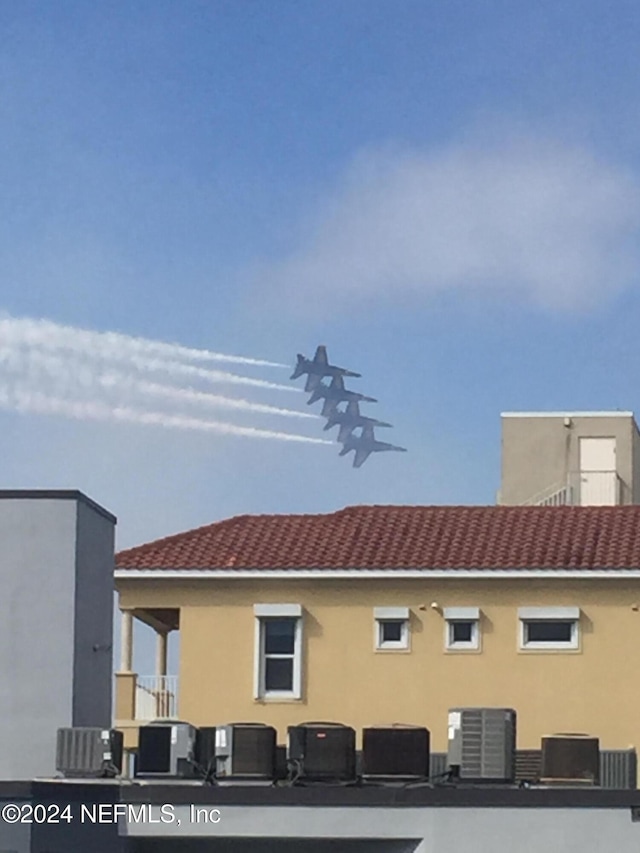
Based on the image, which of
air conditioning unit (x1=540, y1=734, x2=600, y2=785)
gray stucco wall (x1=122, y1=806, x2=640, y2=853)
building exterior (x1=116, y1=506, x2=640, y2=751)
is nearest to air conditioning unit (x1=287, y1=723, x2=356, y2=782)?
gray stucco wall (x1=122, y1=806, x2=640, y2=853)

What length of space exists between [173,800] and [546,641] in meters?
22.3

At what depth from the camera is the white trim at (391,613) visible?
5097cm

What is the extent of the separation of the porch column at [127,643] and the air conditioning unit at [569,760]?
2223 cm

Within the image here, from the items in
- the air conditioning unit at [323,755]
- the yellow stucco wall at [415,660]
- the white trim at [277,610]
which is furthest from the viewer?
the white trim at [277,610]

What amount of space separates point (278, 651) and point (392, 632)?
2.69 m

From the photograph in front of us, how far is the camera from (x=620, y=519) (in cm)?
5388

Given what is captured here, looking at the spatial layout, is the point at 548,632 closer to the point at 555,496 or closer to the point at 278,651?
the point at 278,651

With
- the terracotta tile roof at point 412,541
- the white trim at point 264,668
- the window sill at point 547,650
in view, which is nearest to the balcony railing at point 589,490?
the terracotta tile roof at point 412,541

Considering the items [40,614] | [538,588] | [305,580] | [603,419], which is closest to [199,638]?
[305,580]

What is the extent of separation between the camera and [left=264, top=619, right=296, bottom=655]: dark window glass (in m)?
51.7

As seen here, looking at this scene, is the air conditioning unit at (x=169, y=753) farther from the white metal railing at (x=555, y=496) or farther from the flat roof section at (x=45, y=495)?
the white metal railing at (x=555, y=496)

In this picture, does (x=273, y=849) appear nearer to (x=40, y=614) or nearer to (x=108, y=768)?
(x=108, y=768)

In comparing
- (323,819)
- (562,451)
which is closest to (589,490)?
(562,451)

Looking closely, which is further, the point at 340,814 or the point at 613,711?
the point at 613,711
